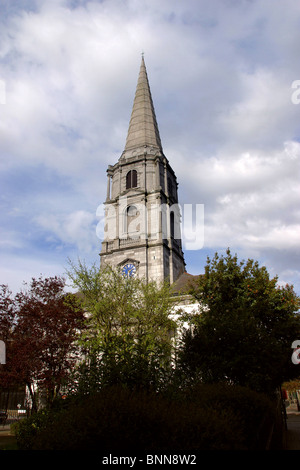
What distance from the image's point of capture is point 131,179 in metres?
43.8

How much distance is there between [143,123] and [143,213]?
55.7ft

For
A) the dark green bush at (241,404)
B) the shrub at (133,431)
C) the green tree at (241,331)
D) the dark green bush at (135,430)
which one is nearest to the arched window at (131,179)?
the green tree at (241,331)

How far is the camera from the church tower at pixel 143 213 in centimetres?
3769

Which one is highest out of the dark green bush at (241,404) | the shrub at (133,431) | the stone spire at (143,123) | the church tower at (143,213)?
the stone spire at (143,123)

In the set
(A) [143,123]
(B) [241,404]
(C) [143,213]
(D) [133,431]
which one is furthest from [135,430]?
(A) [143,123]

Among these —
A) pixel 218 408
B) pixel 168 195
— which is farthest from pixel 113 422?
pixel 168 195

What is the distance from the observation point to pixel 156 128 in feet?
164

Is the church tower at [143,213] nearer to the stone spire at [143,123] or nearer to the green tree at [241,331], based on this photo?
the stone spire at [143,123]

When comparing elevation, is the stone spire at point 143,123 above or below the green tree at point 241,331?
above

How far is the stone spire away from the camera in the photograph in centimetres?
4741

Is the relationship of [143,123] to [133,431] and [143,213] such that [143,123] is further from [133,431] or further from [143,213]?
[133,431]

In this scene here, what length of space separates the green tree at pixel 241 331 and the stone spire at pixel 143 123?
2847cm
